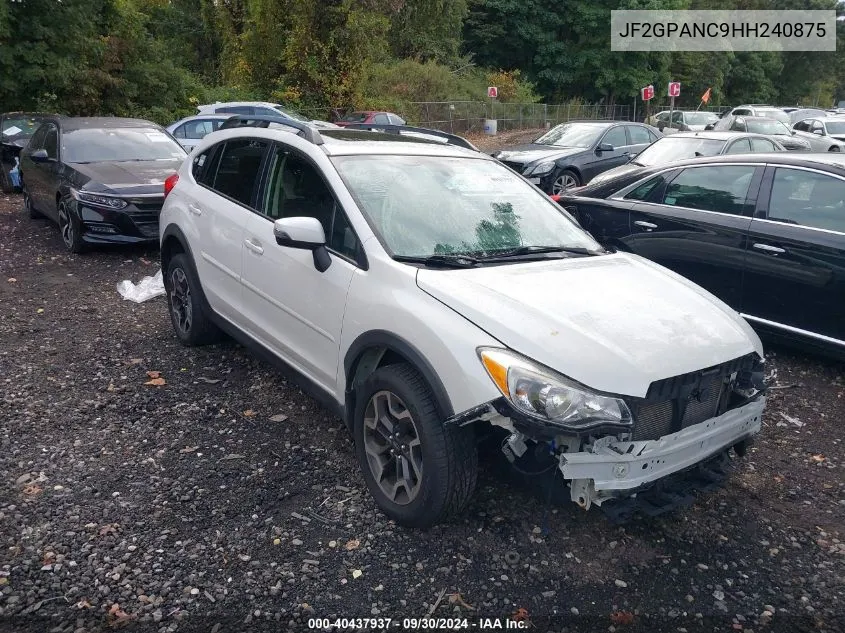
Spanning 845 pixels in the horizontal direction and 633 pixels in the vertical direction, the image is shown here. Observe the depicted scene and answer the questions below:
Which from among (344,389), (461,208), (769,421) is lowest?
(769,421)

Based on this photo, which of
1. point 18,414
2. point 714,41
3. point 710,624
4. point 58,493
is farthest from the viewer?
point 714,41

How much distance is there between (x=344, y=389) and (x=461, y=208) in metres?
1.21

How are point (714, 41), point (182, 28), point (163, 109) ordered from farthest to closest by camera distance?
point (714, 41), point (182, 28), point (163, 109)

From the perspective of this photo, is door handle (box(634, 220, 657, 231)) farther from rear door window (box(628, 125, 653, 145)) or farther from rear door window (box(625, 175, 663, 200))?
rear door window (box(628, 125, 653, 145))

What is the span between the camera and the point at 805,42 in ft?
197

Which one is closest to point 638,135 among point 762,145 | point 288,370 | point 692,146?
point 762,145

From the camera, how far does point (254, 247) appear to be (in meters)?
4.36

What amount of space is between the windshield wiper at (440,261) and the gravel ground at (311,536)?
3.73ft

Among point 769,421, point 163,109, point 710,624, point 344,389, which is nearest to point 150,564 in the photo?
point 344,389

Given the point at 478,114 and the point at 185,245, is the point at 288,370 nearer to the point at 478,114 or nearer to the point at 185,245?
the point at 185,245

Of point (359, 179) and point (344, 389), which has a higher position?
point (359, 179)

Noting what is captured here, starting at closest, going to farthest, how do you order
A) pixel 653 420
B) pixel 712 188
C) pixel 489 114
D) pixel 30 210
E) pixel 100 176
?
pixel 653 420 < pixel 712 188 < pixel 100 176 < pixel 30 210 < pixel 489 114

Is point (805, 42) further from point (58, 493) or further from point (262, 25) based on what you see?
point (58, 493)

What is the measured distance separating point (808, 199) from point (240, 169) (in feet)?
13.6
